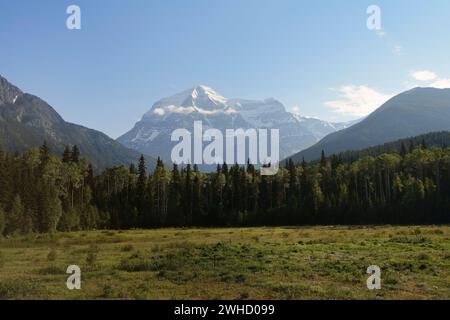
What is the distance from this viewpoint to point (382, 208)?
111m

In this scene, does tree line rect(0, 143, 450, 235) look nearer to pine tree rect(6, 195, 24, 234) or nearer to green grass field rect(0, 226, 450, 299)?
pine tree rect(6, 195, 24, 234)

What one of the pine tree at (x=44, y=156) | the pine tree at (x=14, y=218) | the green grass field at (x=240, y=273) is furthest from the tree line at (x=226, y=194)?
the green grass field at (x=240, y=273)

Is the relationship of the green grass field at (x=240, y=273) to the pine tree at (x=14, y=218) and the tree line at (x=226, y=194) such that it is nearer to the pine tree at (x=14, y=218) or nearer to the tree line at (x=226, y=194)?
the pine tree at (x=14, y=218)

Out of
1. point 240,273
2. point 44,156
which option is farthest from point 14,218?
point 240,273

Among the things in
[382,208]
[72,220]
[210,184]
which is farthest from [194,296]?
[210,184]

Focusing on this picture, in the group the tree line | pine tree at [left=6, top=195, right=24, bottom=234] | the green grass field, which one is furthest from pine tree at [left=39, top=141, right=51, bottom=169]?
the green grass field

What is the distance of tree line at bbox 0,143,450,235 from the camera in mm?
93250

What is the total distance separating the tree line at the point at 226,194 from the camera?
93250 millimetres

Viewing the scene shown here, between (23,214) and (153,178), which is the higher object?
(153,178)

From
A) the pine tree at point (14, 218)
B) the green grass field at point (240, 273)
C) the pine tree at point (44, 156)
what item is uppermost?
the pine tree at point (44, 156)
